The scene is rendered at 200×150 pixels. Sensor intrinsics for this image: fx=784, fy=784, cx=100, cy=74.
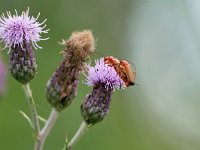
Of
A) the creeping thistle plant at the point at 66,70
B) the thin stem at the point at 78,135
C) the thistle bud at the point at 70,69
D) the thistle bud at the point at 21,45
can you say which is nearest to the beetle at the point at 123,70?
the creeping thistle plant at the point at 66,70

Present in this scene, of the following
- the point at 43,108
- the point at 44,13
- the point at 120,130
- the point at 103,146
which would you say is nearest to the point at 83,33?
the point at 43,108

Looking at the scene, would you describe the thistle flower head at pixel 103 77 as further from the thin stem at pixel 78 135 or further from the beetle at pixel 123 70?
the thin stem at pixel 78 135

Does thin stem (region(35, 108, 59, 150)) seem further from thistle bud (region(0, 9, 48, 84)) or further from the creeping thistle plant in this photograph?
thistle bud (region(0, 9, 48, 84))

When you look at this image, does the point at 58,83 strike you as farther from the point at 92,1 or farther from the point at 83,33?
the point at 92,1

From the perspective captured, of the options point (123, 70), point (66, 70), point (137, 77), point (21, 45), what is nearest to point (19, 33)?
point (21, 45)

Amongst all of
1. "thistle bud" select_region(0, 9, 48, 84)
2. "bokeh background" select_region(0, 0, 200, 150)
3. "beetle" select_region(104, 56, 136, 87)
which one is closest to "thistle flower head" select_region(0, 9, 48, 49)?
"thistle bud" select_region(0, 9, 48, 84)

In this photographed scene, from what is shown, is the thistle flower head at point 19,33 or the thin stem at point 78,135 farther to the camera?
the thistle flower head at point 19,33

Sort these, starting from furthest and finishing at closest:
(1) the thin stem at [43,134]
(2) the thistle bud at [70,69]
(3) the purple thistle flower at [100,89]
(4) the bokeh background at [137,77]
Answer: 1. (4) the bokeh background at [137,77]
2. (3) the purple thistle flower at [100,89]
3. (2) the thistle bud at [70,69]
4. (1) the thin stem at [43,134]
